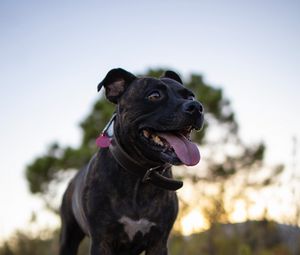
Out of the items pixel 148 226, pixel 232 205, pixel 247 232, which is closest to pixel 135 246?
pixel 148 226

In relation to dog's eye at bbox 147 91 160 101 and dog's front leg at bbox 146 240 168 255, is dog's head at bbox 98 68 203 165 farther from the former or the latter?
dog's front leg at bbox 146 240 168 255

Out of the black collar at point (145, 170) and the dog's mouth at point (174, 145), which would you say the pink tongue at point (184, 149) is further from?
the black collar at point (145, 170)

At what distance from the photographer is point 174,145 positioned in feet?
13.1

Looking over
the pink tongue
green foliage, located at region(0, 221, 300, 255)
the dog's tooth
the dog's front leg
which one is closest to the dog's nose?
the pink tongue

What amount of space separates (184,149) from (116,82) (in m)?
1.04

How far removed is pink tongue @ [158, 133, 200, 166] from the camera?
12.8 feet

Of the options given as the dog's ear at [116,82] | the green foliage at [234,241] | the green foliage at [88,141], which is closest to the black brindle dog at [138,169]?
the dog's ear at [116,82]

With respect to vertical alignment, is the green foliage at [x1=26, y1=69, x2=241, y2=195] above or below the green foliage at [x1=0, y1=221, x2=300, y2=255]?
above

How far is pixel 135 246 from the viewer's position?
4.49m

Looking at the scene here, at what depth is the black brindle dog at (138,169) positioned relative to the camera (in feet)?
13.4

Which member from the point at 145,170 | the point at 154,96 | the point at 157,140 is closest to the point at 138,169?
the point at 145,170

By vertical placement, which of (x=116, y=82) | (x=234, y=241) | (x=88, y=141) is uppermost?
(x=116, y=82)

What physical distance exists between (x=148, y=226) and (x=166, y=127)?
3.06 ft

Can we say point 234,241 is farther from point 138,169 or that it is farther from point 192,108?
point 192,108
